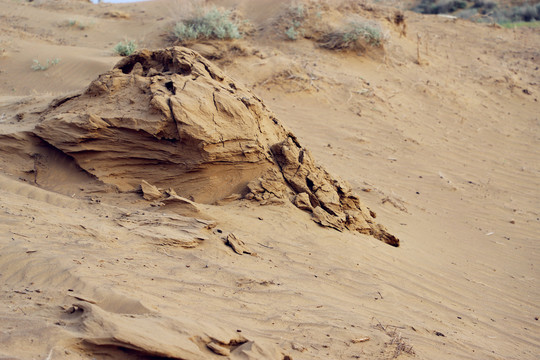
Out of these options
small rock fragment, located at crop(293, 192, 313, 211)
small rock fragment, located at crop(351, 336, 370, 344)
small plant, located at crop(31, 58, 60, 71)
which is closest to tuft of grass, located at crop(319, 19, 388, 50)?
small plant, located at crop(31, 58, 60, 71)

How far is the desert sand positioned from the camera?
3119 mm

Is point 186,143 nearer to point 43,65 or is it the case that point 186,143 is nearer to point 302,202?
point 302,202

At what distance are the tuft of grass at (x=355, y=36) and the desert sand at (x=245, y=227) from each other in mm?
2778

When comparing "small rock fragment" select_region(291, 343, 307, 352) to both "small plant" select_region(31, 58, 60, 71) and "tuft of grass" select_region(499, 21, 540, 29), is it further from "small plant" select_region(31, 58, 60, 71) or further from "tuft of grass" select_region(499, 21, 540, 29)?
"tuft of grass" select_region(499, 21, 540, 29)

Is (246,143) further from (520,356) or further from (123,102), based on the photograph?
(520,356)

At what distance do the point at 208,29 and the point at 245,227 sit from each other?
27.2 ft

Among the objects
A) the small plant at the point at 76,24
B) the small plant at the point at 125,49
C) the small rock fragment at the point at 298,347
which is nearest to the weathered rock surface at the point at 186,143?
the small rock fragment at the point at 298,347

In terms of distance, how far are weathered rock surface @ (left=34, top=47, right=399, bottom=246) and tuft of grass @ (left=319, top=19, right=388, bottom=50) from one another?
7.79 metres

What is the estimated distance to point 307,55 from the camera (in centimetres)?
1245

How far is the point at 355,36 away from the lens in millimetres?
12875

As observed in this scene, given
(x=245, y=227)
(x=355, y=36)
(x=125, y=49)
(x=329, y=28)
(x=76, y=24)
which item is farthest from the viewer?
(x=76, y=24)

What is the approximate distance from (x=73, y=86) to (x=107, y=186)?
237 inches

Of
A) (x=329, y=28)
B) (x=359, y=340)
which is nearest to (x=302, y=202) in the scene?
(x=359, y=340)

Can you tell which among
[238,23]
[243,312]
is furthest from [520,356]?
[238,23]
